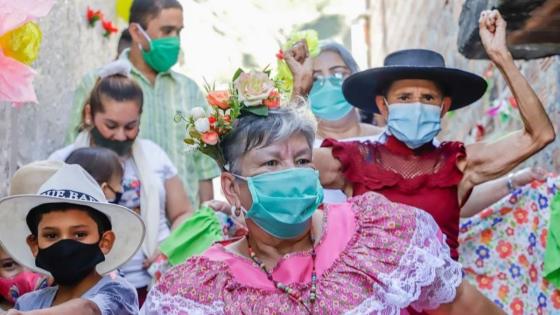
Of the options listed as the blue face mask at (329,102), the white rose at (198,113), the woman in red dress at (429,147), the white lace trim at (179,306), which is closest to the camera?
the white lace trim at (179,306)

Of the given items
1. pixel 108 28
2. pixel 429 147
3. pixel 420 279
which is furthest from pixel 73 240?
pixel 108 28

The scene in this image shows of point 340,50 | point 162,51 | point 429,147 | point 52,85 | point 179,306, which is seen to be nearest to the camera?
point 179,306

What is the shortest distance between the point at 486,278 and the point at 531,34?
143 cm

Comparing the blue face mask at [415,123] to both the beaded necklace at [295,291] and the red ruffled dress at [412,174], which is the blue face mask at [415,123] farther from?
the beaded necklace at [295,291]

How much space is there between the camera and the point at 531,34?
457 centimetres

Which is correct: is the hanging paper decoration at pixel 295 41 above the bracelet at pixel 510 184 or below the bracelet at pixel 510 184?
above

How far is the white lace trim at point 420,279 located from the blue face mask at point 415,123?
1312mm

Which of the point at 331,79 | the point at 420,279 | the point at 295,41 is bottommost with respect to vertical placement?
the point at 331,79

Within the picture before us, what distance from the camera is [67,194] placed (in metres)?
3.74

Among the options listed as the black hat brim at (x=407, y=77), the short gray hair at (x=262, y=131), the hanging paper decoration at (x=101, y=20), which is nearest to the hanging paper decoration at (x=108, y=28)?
the hanging paper decoration at (x=101, y=20)

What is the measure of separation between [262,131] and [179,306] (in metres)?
0.67

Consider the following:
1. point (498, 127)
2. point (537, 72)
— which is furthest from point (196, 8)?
point (537, 72)

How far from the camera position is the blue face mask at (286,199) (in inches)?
125

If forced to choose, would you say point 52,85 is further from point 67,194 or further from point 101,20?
point 67,194
